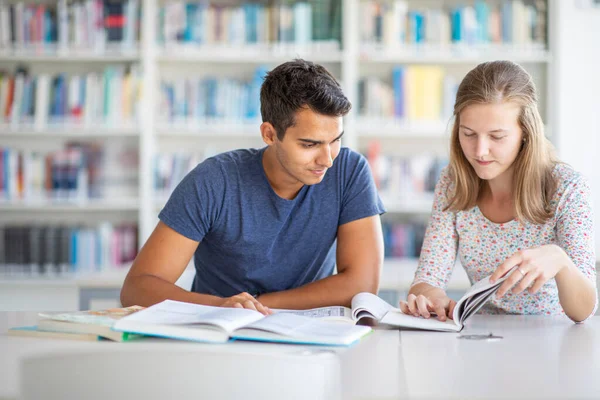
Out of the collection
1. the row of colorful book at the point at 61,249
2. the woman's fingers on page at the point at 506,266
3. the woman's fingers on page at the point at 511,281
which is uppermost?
the woman's fingers on page at the point at 506,266

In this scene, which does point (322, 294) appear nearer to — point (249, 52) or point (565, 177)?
point (565, 177)

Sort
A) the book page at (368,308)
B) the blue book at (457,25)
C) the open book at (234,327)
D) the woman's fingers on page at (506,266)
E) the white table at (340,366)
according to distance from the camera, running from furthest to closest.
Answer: the blue book at (457,25) → the book page at (368,308) → the woman's fingers on page at (506,266) → the open book at (234,327) → the white table at (340,366)

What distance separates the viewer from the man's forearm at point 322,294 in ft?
5.23

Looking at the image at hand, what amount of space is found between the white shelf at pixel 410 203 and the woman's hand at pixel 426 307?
2.36 m

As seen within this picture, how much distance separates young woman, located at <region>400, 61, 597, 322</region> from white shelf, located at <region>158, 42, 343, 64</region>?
2.18 m

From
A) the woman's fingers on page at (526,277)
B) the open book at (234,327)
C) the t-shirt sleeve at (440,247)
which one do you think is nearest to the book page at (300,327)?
the open book at (234,327)

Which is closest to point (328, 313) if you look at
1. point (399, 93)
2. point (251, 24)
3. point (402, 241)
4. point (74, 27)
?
point (402, 241)

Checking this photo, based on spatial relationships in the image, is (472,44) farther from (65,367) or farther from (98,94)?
(65,367)

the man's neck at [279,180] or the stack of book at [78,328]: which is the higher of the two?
the man's neck at [279,180]

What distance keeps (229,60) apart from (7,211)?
63.9 inches

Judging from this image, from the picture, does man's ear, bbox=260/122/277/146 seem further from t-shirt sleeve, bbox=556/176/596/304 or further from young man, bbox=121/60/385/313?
t-shirt sleeve, bbox=556/176/596/304

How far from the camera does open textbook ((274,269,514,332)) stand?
4.24 feet

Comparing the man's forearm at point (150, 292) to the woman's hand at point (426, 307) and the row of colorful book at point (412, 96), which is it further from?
the row of colorful book at point (412, 96)

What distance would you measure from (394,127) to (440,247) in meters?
2.19
